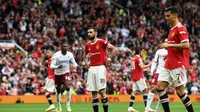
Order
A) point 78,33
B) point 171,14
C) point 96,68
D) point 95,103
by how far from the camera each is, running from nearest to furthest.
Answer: point 171,14, point 95,103, point 96,68, point 78,33

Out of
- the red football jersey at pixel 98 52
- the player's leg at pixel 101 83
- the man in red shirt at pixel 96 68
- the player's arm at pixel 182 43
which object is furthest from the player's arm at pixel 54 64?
the player's arm at pixel 182 43

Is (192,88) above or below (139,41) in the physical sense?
below

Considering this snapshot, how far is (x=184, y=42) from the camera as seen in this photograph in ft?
46.8

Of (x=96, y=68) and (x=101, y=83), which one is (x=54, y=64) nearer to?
(x=96, y=68)

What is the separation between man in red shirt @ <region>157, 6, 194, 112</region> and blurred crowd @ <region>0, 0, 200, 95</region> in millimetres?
17775

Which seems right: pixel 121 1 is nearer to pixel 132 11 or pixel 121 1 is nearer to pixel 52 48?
pixel 132 11

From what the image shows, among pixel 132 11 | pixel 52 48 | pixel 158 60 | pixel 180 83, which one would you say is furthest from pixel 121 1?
pixel 180 83

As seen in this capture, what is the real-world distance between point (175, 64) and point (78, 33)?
26037 millimetres

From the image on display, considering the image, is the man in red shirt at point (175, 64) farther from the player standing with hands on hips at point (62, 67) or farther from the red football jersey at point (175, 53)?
the player standing with hands on hips at point (62, 67)

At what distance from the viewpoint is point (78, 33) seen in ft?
133

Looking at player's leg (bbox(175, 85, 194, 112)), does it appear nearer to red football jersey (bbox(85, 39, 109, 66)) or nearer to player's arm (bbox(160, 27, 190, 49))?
player's arm (bbox(160, 27, 190, 49))

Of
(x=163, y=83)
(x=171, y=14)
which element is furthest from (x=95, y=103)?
(x=171, y=14)

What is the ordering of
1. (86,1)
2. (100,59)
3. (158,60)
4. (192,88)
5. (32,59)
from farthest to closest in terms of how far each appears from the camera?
(86,1)
(192,88)
(32,59)
(158,60)
(100,59)

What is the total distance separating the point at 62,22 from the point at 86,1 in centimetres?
491
